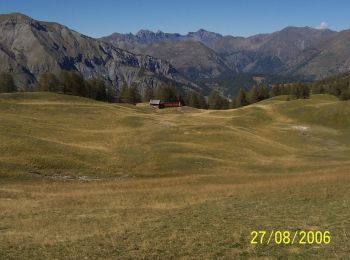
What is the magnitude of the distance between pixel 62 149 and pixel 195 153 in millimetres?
18484

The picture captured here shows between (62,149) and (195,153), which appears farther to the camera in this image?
(195,153)

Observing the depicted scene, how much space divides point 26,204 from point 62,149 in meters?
23.7

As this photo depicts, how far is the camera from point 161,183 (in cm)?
4416

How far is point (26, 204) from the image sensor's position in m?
32.8

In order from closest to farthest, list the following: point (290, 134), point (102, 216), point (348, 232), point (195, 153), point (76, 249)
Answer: point (76, 249)
point (348, 232)
point (102, 216)
point (195, 153)
point (290, 134)

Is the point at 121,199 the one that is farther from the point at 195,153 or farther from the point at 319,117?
the point at 319,117

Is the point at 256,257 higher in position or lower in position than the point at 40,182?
higher

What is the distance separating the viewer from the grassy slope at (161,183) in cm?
2061

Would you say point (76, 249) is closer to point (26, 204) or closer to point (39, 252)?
point (39, 252)

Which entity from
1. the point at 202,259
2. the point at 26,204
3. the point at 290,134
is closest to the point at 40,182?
the point at 26,204

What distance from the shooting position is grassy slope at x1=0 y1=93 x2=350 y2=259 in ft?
67.6

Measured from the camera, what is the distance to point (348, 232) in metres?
21.7

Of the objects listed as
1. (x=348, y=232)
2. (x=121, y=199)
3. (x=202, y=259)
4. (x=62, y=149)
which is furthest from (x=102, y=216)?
(x=62, y=149)

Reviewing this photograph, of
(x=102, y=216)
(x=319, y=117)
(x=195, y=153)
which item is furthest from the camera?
(x=319, y=117)
